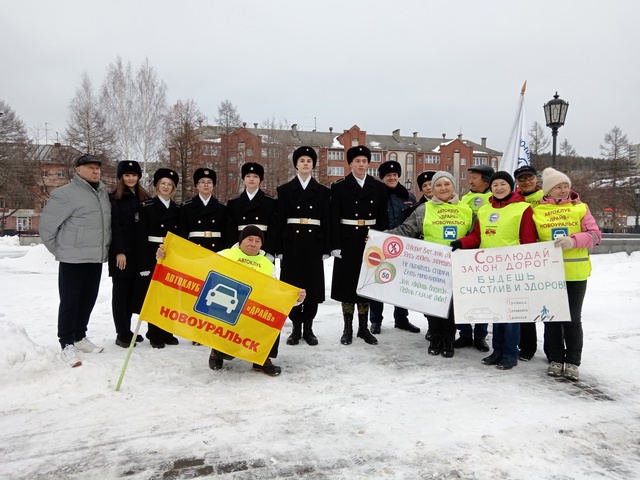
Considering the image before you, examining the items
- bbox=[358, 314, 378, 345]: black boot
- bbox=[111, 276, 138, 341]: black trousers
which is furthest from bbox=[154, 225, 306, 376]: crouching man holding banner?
bbox=[358, 314, 378, 345]: black boot

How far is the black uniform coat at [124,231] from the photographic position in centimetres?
529

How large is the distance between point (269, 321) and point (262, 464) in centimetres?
174

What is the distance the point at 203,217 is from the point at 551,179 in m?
4.30

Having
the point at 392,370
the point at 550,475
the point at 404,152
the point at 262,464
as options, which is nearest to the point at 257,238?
the point at 392,370

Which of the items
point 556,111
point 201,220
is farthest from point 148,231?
point 556,111

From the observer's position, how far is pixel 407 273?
545cm

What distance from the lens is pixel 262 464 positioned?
2895 millimetres

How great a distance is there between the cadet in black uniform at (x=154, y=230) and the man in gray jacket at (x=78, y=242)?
0.41 metres

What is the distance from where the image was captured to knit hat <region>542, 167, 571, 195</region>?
454 cm

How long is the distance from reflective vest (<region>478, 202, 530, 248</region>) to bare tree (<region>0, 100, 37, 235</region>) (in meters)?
46.6

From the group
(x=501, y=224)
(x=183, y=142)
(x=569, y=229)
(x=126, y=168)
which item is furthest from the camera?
(x=183, y=142)

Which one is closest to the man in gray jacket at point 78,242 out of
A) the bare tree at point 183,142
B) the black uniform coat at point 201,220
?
the black uniform coat at point 201,220

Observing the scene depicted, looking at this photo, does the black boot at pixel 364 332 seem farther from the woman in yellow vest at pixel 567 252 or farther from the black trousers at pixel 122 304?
the black trousers at pixel 122 304

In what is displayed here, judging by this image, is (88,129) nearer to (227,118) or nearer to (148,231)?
(227,118)
